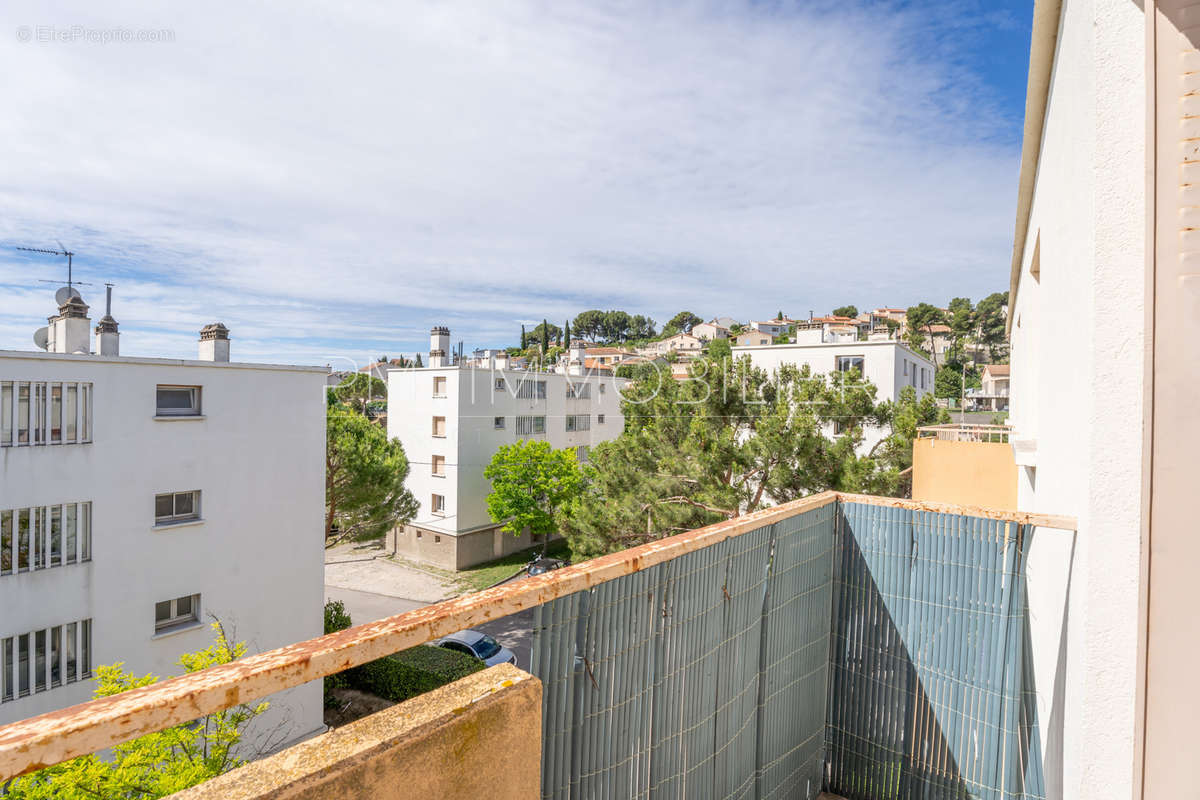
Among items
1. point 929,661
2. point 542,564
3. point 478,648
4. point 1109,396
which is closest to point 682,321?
point 542,564

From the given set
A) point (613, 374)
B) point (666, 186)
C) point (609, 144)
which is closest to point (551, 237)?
point (613, 374)

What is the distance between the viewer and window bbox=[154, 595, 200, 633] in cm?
1030

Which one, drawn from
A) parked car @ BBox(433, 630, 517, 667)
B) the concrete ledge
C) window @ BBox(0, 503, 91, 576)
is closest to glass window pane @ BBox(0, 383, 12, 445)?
window @ BBox(0, 503, 91, 576)

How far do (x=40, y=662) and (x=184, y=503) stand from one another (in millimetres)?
2934

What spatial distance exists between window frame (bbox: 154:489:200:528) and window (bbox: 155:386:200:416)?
1393 mm

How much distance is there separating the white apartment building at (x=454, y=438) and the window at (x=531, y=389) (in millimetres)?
47

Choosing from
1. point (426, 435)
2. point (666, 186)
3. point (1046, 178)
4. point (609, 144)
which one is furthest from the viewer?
point (426, 435)

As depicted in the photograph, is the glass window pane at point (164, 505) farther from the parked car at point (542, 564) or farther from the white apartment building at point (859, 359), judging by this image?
the white apartment building at point (859, 359)

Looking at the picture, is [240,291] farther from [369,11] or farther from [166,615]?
[369,11]

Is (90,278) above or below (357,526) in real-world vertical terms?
above

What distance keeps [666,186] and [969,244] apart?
1221 cm

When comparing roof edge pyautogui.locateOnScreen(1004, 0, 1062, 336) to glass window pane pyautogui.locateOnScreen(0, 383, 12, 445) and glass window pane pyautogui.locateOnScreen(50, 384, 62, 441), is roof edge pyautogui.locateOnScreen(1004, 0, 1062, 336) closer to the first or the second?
glass window pane pyautogui.locateOnScreen(50, 384, 62, 441)

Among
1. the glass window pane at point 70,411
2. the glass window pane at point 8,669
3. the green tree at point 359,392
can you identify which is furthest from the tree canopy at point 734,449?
the green tree at point 359,392

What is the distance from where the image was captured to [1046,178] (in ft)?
9.46
